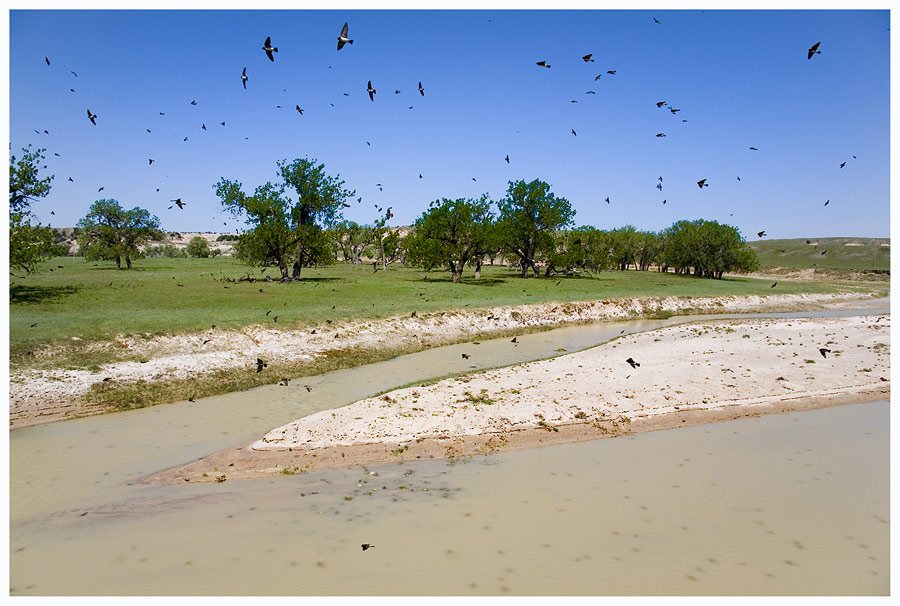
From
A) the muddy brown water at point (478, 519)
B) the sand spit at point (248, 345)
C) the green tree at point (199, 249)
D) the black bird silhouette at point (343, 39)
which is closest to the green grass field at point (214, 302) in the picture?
the sand spit at point (248, 345)

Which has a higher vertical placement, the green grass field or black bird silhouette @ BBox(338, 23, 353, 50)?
black bird silhouette @ BBox(338, 23, 353, 50)

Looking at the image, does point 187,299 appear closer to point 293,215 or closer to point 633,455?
point 293,215

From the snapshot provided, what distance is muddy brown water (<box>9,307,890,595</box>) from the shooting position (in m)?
7.59

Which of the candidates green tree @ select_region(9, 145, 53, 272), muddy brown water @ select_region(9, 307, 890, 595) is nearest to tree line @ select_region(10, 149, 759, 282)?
green tree @ select_region(9, 145, 53, 272)

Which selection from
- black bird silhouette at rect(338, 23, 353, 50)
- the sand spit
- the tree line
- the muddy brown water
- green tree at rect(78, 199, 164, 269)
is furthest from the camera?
green tree at rect(78, 199, 164, 269)

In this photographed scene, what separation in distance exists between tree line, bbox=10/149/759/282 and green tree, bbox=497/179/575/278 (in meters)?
0.13

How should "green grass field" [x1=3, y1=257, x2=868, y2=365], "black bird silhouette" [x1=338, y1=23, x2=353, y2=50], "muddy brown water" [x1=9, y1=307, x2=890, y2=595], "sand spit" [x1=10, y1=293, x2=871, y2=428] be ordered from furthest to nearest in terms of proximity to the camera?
"green grass field" [x1=3, y1=257, x2=868, y2=365] → "sand spit" [x1=10, y1=293, x2=871, y2=428] → "black bird silhouette" [x1=338, y1=23, x2=353, y2=50] → "muddy brown water" [x1=9, y1=307, x2=890, y2=595]

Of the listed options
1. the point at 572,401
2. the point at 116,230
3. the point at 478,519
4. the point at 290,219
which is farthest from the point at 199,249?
the point at 478,519

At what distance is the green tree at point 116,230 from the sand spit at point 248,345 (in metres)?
57.6

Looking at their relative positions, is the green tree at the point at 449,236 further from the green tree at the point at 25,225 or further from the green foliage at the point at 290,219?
the green tree at the point at 25,225

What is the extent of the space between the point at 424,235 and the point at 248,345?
38641 millimetres

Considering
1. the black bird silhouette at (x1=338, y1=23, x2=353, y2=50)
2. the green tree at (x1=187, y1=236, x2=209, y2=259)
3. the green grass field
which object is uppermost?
the black bird silhouette at (x1=338, y1=23, x2=353, y2=50)

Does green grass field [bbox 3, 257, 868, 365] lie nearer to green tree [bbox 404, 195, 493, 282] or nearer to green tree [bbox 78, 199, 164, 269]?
green tree [bbox 404, 195, 493, 282]

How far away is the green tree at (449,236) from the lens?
59.0 metres
